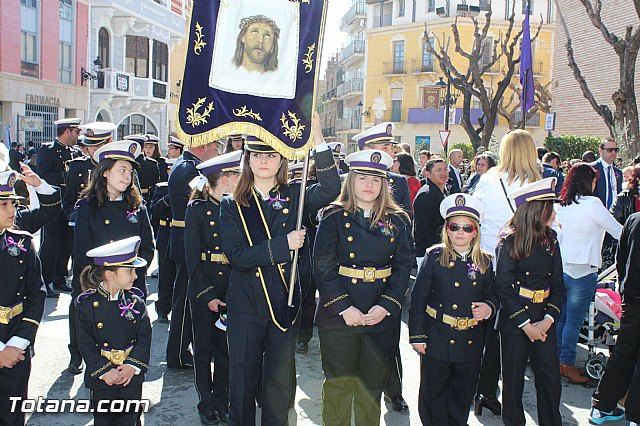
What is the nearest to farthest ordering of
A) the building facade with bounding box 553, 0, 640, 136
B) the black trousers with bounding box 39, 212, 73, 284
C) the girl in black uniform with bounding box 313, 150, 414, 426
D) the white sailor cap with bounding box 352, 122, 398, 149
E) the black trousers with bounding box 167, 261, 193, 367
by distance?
the girl in black uniform with bounding box 313, 150, 414, 426
the black trousers with bounding box 167, 261, 193, 367
the white sailor cap with bounding box 352, 122, 398, 149
the black trousers with bounding box 39, 212, 73, 284
the building facade with bounding box 553, 0, 640, 136

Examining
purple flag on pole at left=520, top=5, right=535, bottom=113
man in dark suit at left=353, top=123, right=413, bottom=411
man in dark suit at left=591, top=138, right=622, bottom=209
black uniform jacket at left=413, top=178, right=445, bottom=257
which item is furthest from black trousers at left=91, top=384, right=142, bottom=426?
purple flag on pole at left=520, top=5, right=535, bottom=113

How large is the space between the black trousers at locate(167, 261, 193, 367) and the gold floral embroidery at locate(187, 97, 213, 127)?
2.29 metres

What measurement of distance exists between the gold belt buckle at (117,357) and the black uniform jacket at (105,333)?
0.02m

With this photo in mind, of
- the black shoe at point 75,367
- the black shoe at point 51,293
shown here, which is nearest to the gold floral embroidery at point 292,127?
the black shoe at point 75,367

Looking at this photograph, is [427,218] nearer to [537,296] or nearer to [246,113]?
[537,296]

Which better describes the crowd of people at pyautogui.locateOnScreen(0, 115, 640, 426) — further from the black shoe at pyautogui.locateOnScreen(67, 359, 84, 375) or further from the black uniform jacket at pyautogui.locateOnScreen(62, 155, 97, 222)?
the black uniform jacket at pyautogui.locateOnScreen(62, 155, 97, 222)

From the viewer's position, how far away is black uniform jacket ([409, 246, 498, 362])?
465 centimetres

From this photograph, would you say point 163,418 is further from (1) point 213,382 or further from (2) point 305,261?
(2) point 305,261

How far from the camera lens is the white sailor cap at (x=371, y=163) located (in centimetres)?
458

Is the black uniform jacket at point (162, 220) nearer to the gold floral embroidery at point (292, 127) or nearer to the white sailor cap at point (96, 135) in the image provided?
the white sailor cap at point (96, 135)

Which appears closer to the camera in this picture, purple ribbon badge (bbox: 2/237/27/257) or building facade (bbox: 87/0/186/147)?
purple ribbon badge (bbox: 2/237/27/257)

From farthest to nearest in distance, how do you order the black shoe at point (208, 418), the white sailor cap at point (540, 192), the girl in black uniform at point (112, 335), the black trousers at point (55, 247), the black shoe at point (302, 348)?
the black trousers at point (55, 247)
the black shoe at point (302, 348)
the black shoe at point (208, 418)
the white sailor cap at point (540, 192)
the girl in black uniform at point (112, 335)

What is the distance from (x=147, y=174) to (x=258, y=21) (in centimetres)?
677

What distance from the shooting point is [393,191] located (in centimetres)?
603
